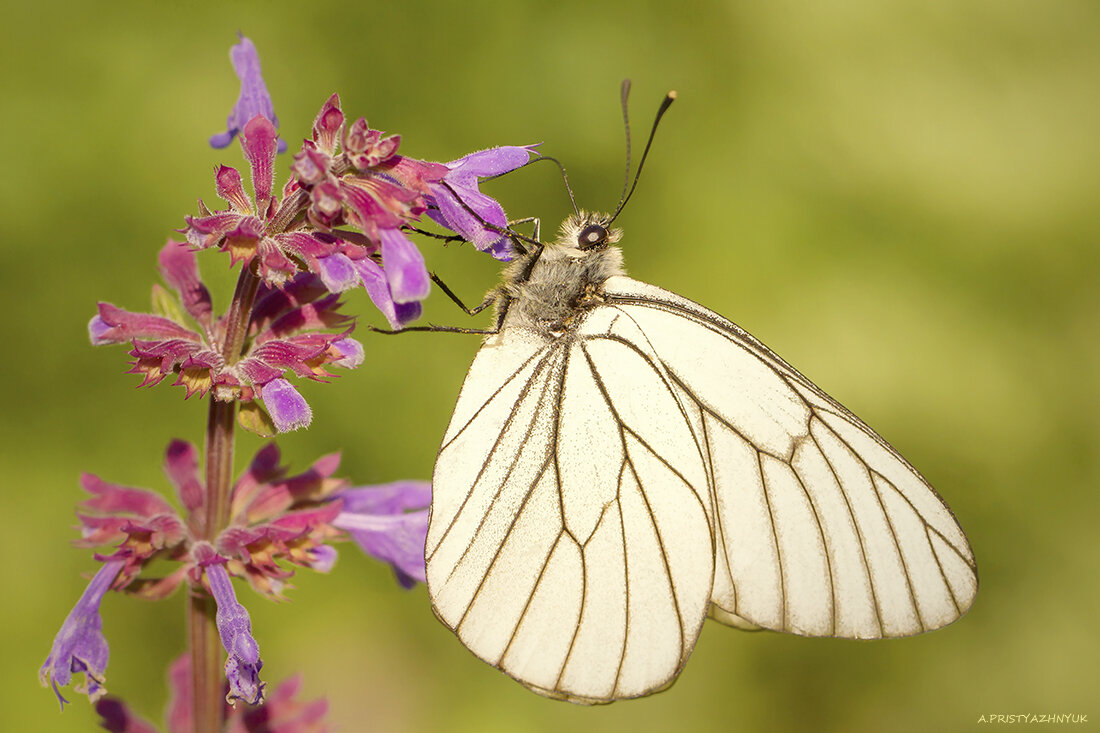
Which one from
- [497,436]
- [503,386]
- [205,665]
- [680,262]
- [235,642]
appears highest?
[680,262]

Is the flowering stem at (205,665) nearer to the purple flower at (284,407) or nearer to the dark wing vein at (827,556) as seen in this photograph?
the purple flower at (284,407)

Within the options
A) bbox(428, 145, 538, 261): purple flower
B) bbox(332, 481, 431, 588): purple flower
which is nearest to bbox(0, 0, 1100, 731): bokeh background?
bbox(332, 481, 431, 588): purple flower

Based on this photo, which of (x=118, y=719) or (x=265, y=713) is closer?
(x=118, y=719)

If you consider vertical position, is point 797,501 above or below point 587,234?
below

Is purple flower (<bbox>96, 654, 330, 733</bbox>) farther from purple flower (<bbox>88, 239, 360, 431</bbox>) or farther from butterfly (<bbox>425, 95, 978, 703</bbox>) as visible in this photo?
purple flower (<bbox>88, 239, 360, 431</bbox>)

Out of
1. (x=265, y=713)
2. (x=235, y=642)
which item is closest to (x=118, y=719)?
(x=265, y=713)

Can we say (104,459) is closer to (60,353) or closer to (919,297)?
(60,353)

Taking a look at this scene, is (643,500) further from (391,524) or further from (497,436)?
(391,524)
